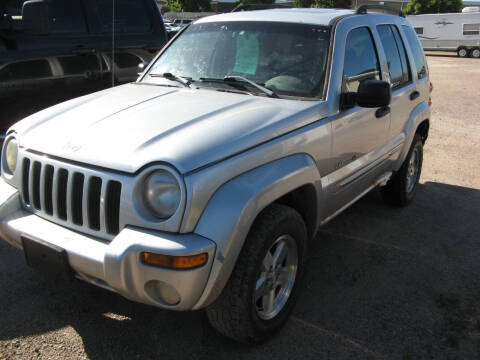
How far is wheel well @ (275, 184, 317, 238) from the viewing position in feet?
9.61

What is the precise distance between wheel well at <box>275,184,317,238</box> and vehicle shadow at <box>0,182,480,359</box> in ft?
1.86

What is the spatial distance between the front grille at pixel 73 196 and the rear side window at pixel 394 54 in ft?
9.19

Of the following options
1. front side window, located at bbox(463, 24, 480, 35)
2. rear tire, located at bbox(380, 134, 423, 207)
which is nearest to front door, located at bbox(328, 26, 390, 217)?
rear tire, located at bbox(380, 134, 423, 207)

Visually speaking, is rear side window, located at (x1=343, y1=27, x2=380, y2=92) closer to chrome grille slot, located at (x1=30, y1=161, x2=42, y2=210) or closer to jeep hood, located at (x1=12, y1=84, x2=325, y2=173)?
jeep hood, located at (x1=12, y1=84, x2=325, y2=173)

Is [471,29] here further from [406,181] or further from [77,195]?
[77,195]

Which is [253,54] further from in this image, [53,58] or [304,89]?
[53,58]

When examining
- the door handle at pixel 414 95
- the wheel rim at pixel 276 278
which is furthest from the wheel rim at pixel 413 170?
the wheel rim at pixel 276 278

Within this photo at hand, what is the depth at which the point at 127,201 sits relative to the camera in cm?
224

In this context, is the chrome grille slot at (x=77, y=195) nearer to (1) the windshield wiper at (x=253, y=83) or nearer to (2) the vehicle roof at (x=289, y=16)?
(1) the windshield wiper at (x=253, y=83)

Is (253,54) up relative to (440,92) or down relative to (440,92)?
up

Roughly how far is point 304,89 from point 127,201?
1.53 m

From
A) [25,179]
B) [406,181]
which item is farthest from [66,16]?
[406,181]

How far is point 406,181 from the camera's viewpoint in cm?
489

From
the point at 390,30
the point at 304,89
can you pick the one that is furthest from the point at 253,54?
the point at 390,30
